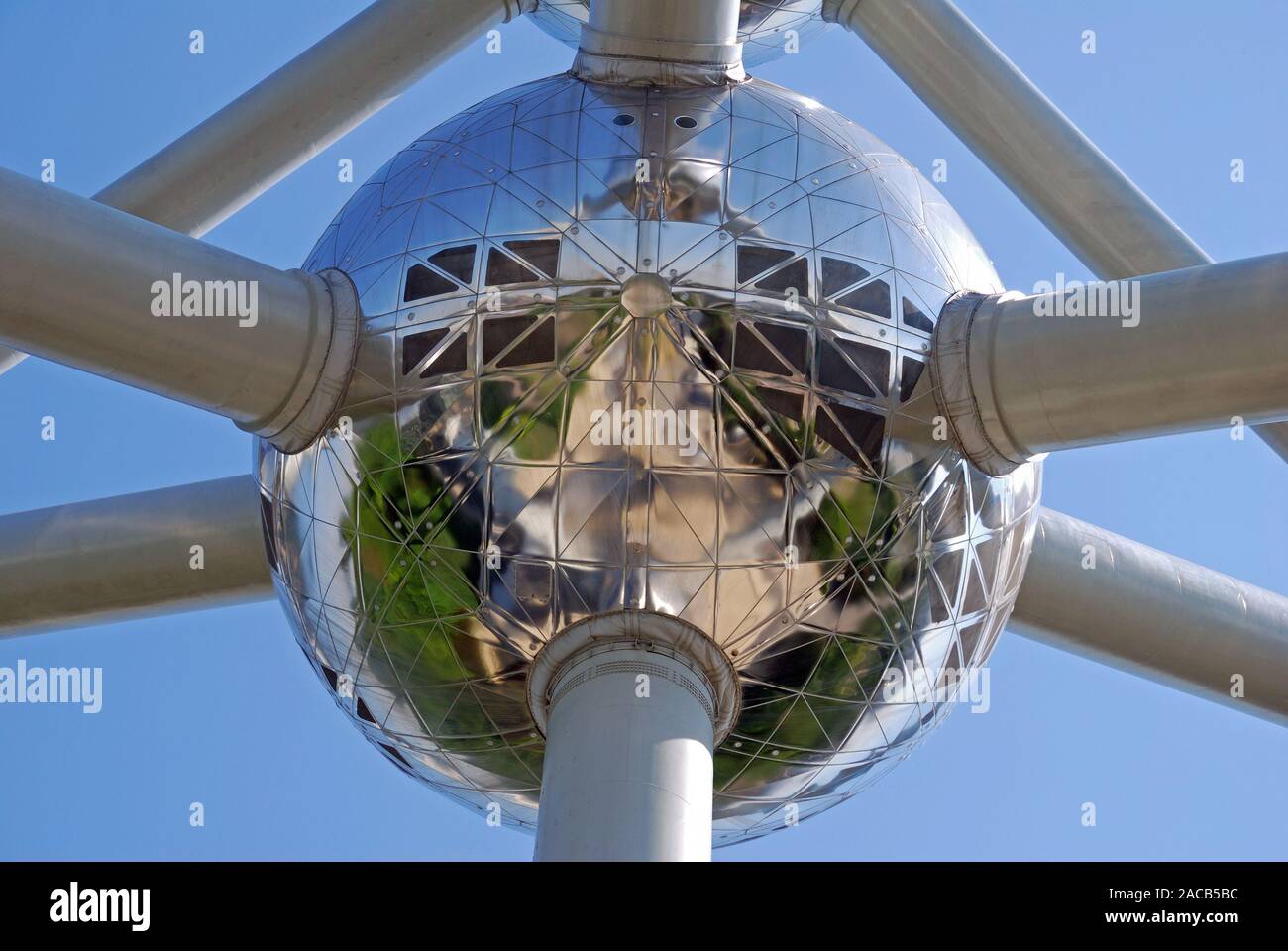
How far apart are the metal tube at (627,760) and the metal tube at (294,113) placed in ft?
14.8

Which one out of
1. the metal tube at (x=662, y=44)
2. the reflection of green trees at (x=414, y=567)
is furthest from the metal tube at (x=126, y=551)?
the metal tube at (x=662, y=44)

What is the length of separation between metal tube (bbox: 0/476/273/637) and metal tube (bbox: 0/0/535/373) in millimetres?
1479

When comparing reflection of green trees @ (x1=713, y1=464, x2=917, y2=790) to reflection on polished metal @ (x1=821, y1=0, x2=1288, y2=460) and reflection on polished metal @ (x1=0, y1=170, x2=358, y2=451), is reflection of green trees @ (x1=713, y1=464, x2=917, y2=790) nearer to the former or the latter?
reflection on polished metal @ (x1=0, y1=170, x2=358, y2=451)

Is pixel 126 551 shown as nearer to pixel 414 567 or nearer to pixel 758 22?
pixel 414 567

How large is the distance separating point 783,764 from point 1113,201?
165 inches

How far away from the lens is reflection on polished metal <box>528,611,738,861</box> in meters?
6.74

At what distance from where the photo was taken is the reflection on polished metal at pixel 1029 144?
10.4 meters

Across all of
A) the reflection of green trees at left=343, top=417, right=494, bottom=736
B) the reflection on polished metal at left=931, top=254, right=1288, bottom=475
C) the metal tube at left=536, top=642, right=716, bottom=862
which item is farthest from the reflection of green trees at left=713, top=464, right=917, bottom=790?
→ the reflection of green trees at left=343, top=417, right=494, bottom=736

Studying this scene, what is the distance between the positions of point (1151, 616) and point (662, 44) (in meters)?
3.76

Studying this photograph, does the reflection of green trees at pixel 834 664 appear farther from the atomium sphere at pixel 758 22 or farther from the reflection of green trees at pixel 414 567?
the atomium sphere at pixel 758 22

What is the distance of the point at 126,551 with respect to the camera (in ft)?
30.9

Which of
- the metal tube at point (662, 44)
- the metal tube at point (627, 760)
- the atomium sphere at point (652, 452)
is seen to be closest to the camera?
the metal tube at point (627, 760)
